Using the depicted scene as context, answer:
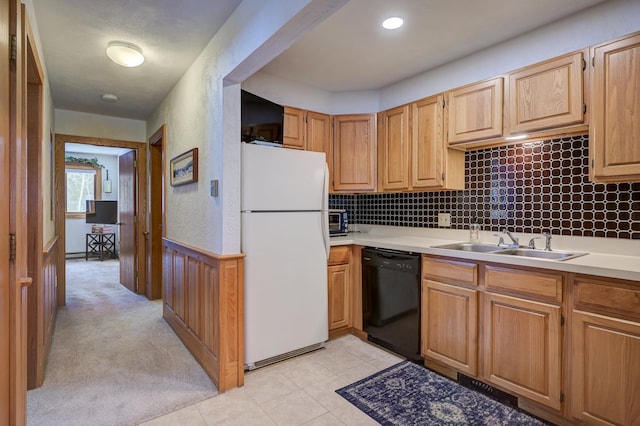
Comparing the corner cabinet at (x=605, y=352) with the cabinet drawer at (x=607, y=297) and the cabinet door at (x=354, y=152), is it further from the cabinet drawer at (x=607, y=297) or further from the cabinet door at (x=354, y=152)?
the cabinet door at (x=354, y=152)

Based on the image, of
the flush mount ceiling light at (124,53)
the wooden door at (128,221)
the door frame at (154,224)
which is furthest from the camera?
the wooden door at (128,221)

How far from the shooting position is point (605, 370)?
161 centimetres

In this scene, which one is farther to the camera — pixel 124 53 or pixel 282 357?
pixel 282 357

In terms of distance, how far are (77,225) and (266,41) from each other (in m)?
7.78

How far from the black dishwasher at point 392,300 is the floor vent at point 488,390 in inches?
13.9

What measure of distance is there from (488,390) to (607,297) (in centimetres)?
92

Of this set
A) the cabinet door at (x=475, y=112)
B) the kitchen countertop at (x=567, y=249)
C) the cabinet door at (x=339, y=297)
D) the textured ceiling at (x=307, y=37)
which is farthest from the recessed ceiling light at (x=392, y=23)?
the cabinet door at (x=339, y=297)

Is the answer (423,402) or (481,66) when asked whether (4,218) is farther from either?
(481,66)

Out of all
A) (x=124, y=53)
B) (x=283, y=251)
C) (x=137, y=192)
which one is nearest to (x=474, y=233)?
(x=283, y=251)

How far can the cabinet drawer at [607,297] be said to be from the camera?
5.02ft

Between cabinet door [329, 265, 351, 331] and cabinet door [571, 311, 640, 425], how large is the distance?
165cm

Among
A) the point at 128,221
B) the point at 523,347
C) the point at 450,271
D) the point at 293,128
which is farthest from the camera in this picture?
the point at 128,221

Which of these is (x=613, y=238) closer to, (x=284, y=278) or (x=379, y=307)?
(x=379, y=307)

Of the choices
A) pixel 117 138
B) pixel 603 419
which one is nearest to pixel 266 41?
pixel 603 419
